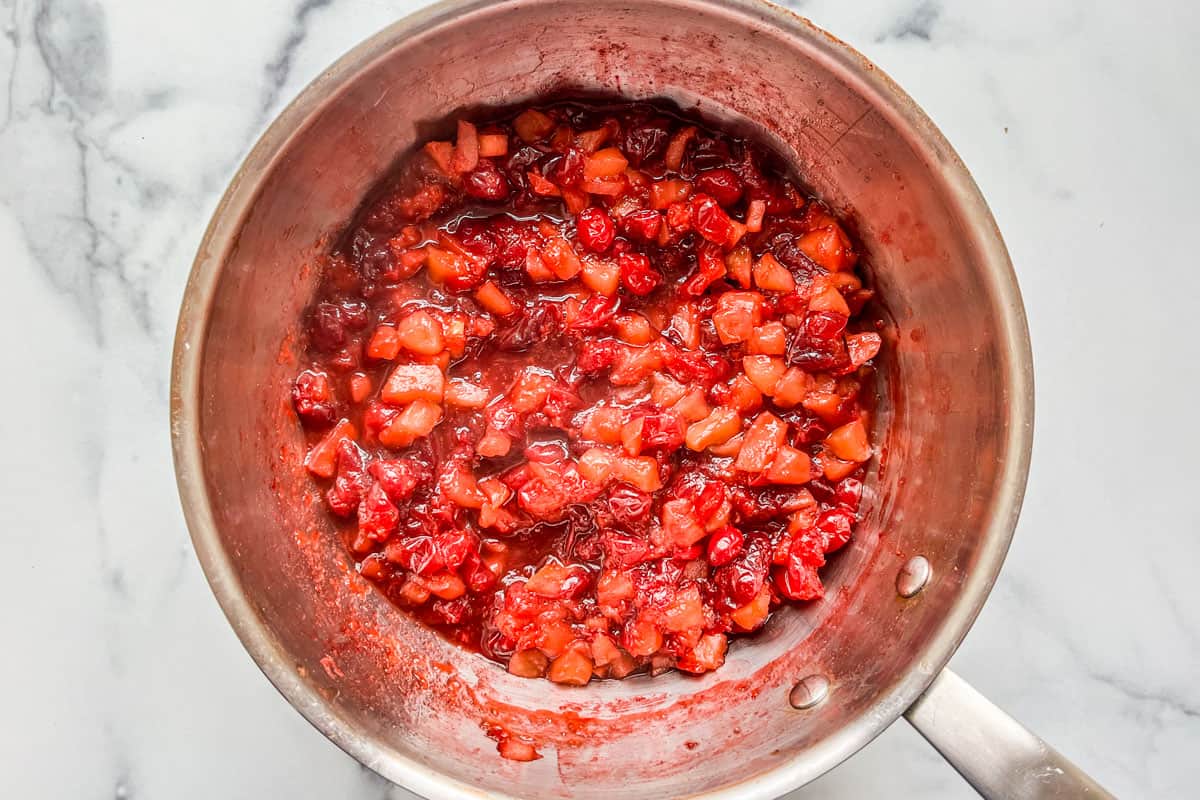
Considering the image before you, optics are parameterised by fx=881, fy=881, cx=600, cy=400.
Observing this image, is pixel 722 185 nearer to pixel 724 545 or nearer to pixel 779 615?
pixel 724 545

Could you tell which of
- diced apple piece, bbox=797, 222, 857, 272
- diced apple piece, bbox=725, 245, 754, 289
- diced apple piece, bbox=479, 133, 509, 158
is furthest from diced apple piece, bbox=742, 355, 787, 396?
diced apple piece, bbox=479, 133, 509, 158

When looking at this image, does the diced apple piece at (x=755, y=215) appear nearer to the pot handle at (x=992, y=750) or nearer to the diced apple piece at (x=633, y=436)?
the diced apple piece at (x=633, y=436)

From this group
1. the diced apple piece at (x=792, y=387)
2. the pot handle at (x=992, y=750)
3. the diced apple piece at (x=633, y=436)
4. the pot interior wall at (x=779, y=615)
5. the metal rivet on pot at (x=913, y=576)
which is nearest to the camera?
the pot handle at (x=992, y=750)

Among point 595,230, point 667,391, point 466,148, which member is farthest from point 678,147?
point 667,391

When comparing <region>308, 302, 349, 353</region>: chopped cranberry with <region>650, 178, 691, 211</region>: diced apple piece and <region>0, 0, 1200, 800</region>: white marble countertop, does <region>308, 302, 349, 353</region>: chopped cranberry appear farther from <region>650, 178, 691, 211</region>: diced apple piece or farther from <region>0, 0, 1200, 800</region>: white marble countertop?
<region>650, 178, 691, 211</region>: diced apple piece

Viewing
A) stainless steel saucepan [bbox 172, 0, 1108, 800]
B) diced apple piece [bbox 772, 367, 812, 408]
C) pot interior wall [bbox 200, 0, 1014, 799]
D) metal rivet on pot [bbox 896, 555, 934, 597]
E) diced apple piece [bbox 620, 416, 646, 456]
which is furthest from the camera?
diced apple piece [bbox 772, 367, 812, 408]

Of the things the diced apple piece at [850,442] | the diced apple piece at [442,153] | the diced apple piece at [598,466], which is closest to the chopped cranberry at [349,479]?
the diced apple piece at [598,466]
